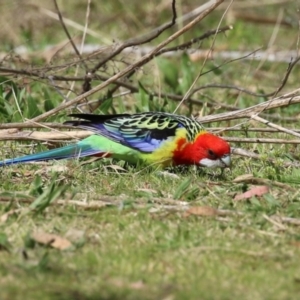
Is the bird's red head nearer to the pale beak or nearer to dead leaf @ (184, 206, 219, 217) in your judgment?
the pale beak

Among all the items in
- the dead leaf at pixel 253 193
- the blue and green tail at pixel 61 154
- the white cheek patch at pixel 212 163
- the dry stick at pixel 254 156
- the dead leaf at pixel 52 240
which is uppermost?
the dead leaf at pixel 52 240

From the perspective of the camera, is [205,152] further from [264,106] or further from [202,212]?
[202,212]

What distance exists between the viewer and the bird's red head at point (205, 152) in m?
4.75

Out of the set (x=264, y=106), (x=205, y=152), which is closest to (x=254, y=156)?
(x=264, y=106)

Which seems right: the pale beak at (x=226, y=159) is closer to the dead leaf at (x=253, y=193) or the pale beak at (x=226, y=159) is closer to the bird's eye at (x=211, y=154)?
the bird's eye at (x=211, y=154)

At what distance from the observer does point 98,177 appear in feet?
15.5

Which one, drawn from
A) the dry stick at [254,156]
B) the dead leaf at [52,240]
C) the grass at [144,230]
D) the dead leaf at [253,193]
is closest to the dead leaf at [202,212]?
the grass at [144,230]

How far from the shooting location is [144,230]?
12.7ft

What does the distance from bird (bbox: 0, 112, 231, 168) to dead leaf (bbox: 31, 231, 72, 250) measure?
125 centimetres

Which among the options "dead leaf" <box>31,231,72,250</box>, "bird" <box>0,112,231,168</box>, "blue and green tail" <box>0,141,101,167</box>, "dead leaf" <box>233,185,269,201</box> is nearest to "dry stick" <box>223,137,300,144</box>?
"bird" <box>0,112,231,168</box>

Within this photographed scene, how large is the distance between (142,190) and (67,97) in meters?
1.79

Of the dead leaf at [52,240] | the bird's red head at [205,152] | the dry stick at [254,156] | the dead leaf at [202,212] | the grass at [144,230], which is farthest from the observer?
the dry stick at [254,156]

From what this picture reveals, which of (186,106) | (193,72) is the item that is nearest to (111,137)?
(186,106)

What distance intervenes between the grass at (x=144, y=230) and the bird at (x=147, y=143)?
68mm
